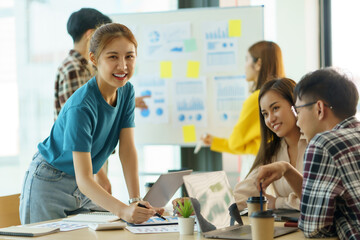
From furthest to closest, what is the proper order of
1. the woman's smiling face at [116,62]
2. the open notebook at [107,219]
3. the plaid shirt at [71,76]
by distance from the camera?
the plaid shirt at [71,76], the woman's smiling face at [116,62], the open notebook at [107,219]

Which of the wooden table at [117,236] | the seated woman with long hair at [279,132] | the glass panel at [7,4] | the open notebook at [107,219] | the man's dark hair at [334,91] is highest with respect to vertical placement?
the glass panel at [7,4]

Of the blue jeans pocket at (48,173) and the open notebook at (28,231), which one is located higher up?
the blue jeans pocket at (48,173)

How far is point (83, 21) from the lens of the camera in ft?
9.46

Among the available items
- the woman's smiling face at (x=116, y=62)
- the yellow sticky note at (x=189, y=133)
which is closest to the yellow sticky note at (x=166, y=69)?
the yellow sticky note at (x=189, y=133)

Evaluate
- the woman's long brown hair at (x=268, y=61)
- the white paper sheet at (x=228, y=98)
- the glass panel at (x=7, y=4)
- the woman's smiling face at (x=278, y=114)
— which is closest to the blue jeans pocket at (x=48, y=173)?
the woman's smiling face at (x=278, y=114)

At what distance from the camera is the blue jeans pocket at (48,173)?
2133 millimetres

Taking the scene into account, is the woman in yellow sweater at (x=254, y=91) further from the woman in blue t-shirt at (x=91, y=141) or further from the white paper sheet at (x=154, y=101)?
the woman in blue t-shirt at (x=91, y=141)

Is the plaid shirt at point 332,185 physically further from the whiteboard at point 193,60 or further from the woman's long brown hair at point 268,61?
the whiteboard at point 193,60

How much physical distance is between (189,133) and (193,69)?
48 cm

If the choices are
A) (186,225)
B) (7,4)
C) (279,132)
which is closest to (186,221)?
(186,225)

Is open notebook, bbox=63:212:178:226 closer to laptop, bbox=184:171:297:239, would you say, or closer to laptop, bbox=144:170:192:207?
laptop, bbox=144:170:192:207

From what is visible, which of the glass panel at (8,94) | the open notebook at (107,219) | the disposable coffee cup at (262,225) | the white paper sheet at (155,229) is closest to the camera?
the disposable coffee cup at (262,225)

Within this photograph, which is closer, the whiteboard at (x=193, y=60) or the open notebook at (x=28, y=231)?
the open notebook at (x=28, y=231)

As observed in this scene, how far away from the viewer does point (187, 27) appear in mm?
3771
